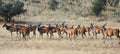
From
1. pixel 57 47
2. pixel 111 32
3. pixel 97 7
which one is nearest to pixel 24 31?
pixel 57 47

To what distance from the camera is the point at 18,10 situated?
5081 centimetres

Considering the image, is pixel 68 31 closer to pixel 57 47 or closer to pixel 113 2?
pixel 57 47

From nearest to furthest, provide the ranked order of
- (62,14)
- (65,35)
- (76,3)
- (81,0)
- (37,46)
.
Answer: (37,46), (65,35), (62,14), (76,3), (81,0)

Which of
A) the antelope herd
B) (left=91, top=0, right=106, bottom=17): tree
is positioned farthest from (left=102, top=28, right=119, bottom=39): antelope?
(left=91, top=0, right=106, bottom=17): tree

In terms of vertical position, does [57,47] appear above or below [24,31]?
above

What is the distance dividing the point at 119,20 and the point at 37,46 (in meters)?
32.0

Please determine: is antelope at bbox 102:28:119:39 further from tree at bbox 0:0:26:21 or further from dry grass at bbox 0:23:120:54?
tree at bbox 0:0:26:21

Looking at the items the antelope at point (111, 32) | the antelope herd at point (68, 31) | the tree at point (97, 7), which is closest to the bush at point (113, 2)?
the tree at point (97, 7)

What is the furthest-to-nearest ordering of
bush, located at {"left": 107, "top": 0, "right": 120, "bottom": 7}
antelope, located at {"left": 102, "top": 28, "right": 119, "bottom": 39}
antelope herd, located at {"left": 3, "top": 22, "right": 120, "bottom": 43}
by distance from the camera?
bush, located at {"left": 107, "top": 0, "right": 120, "bottom": 7}, antelope herd, located at {"left": 3, "top": 22, "right": 120, "bottom": 43}, antelope, located at {"left": 102, "top": 28, "right": 119, "bottom": 39}

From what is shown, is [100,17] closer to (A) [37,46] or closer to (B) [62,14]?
(B) [62,14]

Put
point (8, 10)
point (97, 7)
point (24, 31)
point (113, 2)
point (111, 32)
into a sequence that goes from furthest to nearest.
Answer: point (113, 2) → point (97, 7) → point (8, 10) → point (24, 31) → point (111, 32)

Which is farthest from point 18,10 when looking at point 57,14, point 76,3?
point 76,3

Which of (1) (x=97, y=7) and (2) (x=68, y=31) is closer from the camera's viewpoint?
(2) (x=68, y=31)

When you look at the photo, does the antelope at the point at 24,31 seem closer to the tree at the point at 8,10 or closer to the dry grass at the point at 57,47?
the dry grass at the point at 57,47
